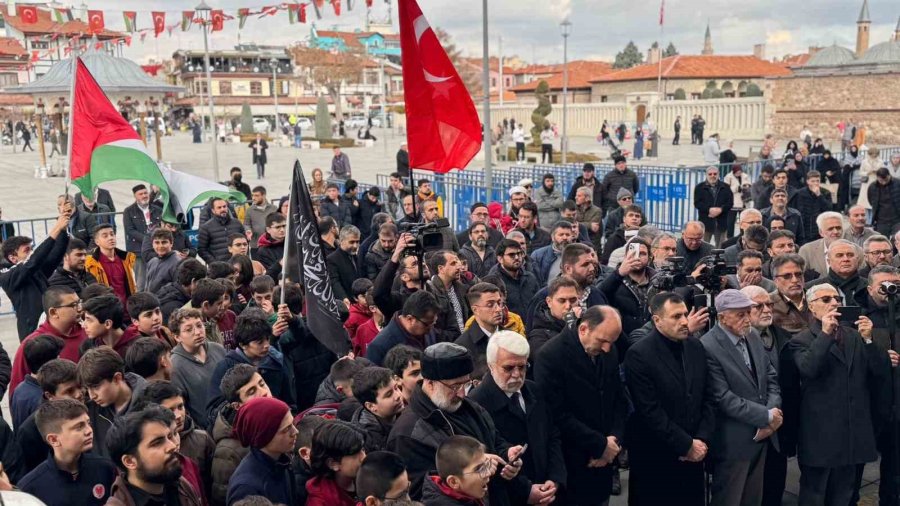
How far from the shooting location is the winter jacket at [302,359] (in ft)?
18.6

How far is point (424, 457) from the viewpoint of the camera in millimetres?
3787

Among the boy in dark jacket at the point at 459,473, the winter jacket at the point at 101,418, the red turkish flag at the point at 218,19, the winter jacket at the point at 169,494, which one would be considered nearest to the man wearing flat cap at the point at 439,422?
the boy in dark jacket at the point at 459,473

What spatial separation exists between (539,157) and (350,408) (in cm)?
3212

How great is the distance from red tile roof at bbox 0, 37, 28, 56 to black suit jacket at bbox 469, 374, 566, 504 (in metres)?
80.4


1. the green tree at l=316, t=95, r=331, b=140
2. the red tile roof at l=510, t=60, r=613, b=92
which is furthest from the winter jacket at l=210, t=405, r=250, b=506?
the red tile roof at l=510, t=60, r=613, b=92

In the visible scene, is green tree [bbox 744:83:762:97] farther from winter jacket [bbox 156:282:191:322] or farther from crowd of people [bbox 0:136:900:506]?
winter jacket [bbox 156:282:191:322]

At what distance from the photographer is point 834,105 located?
155 ft

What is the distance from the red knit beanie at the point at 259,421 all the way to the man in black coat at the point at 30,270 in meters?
3.91

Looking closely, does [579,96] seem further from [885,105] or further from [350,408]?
[350,408]

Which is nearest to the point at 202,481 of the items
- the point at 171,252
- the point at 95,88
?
the point at 171,252

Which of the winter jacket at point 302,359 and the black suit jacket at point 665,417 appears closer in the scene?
the black suit jacket at point 665,417

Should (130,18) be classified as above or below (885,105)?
above

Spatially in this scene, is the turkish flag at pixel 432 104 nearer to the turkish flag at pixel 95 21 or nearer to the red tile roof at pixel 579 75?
the turkish flag at pixel 95 21

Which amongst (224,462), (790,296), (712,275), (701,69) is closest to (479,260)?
(790,296)
